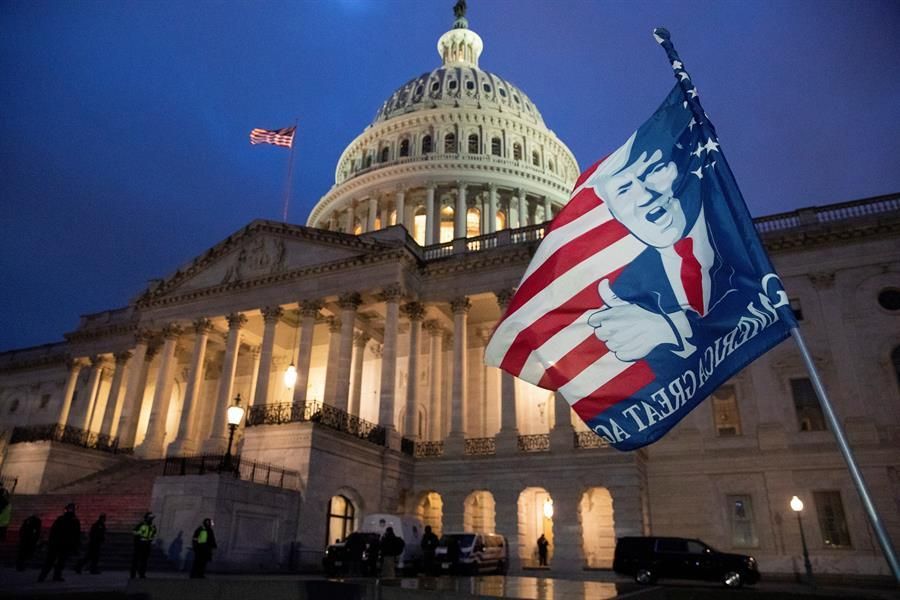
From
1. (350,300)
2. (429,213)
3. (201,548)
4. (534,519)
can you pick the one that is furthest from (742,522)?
(429,213)

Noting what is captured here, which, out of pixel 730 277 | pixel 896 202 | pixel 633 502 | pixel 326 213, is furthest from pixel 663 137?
pixel 326 213

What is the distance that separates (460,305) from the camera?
3588 cm

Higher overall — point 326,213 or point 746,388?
point 326,213

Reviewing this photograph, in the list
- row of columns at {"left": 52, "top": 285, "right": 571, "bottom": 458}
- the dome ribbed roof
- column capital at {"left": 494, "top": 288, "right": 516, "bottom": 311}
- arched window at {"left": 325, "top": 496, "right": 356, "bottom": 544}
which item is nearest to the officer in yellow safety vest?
arched window at {"left": 325, "top": 496, "right": 356, "bottom": 544}

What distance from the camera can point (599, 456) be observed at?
2980 centimetres

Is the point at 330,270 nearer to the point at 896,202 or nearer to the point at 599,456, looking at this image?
the point at 599,456

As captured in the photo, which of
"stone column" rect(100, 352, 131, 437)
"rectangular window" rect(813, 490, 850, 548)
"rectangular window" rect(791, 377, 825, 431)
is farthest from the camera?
"stone column" rect(100, 352, 131, 437)

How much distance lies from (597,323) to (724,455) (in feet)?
90.3

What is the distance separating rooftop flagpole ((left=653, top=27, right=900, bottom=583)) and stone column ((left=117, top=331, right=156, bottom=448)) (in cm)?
3982

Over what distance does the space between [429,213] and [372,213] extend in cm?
579

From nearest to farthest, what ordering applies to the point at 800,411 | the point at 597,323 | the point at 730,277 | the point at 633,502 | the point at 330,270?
the point at 730,277
the point at 597,323
the point at 633,502
the point at 800,411
the point at 330,270

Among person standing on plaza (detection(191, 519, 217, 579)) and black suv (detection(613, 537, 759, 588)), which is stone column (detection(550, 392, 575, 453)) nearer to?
black suv (detection(613, 537, 759, 588))

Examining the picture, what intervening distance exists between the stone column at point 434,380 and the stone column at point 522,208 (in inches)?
958

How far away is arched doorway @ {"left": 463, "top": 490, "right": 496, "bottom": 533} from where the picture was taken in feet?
105
